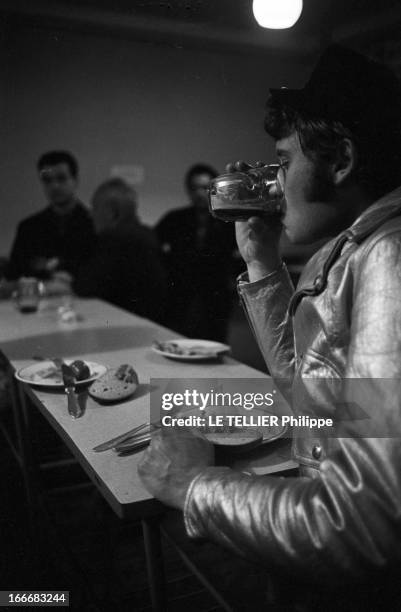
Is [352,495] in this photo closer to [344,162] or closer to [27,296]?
[344,162]

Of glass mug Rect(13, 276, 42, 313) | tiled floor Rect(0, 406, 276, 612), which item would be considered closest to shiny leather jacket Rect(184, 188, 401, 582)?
tiled floor Rect(0, 406, 276, 612)

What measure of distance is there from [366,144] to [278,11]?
1.65m

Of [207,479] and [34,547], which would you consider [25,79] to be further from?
[207,479]

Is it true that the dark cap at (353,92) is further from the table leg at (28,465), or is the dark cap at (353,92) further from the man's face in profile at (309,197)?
the table leg at (28,465)

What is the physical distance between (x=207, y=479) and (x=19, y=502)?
187 cm

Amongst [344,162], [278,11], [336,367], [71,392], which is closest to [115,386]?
[71,392]

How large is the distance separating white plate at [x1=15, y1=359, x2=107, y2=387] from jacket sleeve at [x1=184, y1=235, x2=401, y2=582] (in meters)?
0.82

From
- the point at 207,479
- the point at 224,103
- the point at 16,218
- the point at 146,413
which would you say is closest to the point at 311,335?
the point at 207,479

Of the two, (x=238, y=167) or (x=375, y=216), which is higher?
(x=238, y=167)

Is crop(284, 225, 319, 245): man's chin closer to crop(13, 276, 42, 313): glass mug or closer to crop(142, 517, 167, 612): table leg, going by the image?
crop(142, 517, 167, 612): table leg

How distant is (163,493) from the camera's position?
84 cm

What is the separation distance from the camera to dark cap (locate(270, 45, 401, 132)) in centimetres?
84

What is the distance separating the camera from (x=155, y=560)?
0.97 meters

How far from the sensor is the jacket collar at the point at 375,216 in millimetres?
771
